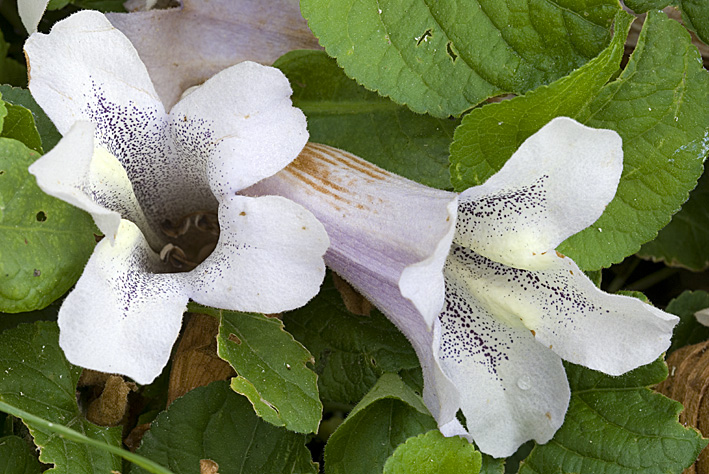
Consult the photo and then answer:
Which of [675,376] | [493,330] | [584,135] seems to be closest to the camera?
[584,135]

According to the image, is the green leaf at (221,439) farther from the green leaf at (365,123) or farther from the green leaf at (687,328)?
the green leaf at (687,328)

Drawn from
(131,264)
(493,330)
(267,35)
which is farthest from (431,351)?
(267,35)

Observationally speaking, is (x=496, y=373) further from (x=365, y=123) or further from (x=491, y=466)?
(x=365, y=123)

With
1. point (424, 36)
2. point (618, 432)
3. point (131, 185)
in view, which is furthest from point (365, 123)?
point (618, 432)

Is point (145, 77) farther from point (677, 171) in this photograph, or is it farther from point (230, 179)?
point (677, 171)

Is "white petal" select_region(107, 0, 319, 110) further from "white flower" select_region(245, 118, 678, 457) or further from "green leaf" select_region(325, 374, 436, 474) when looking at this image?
"green leaf" select_region(325, 374, 436, 474)

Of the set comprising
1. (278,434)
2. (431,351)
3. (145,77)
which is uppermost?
(145,77)

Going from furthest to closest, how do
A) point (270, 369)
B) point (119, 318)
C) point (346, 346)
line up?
point (346, 346) < point (270, 369) < point (119, 318)

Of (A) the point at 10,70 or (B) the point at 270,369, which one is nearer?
(B) the point at 270,369
